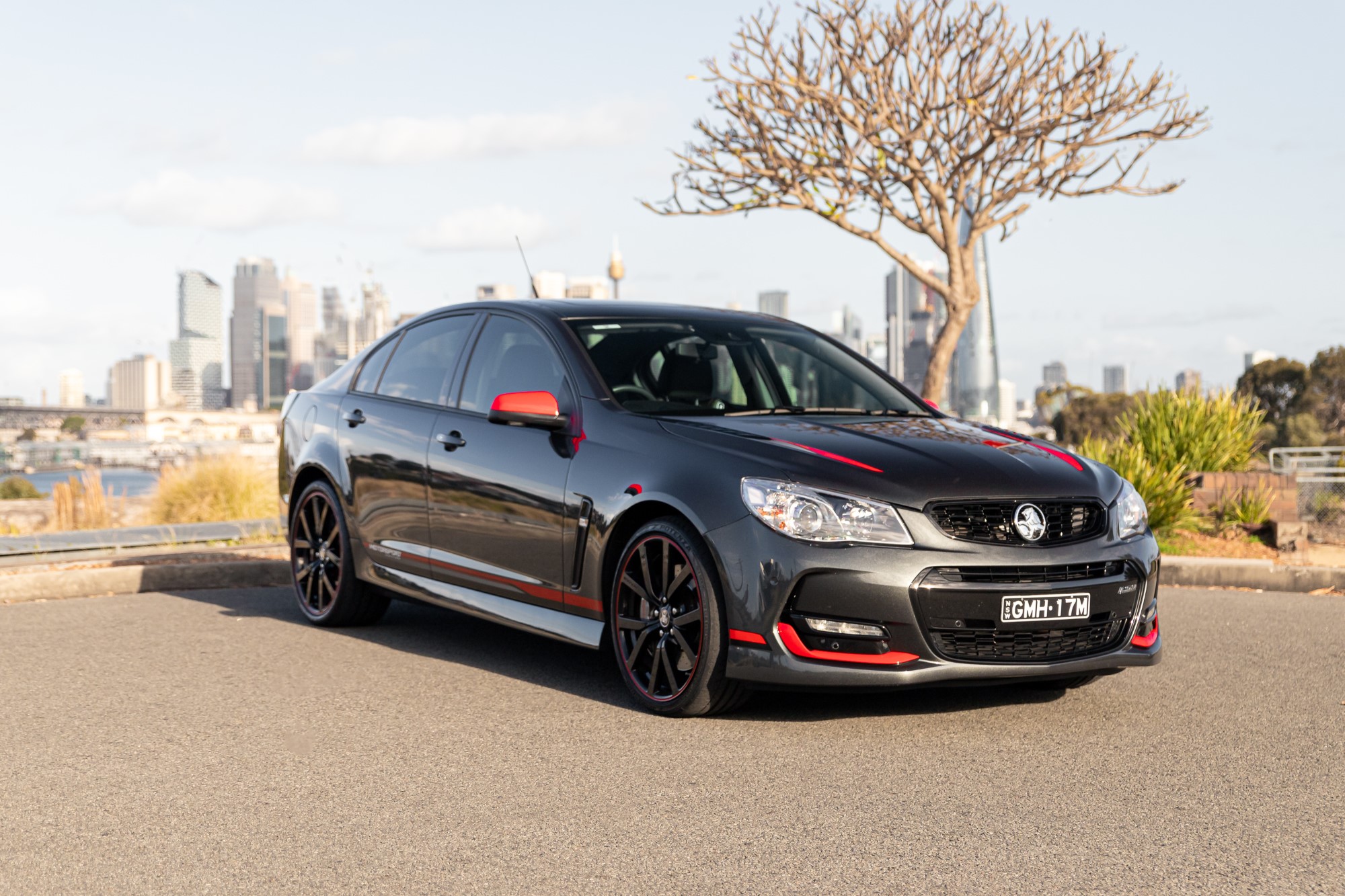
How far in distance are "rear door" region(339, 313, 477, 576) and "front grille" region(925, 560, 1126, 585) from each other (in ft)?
9.35

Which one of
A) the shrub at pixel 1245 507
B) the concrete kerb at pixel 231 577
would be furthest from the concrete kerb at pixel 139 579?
the shrub at pixel 1245 507

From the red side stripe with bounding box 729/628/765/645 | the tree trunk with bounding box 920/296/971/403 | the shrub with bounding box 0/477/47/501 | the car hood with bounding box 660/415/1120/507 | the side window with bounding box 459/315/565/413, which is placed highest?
the tree trunk with bounding box 920/296/971/403

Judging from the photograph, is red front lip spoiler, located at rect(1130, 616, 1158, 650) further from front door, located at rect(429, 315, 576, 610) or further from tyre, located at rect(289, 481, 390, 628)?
tyre, located at rect(289, 481, 390, 628)

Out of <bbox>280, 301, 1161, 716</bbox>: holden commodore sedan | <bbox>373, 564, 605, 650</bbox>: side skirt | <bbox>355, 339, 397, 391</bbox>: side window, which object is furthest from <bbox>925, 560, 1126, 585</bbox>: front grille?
<bbox>355, 339, 397, 391</bbox>: side window

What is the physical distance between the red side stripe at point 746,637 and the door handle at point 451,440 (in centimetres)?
201

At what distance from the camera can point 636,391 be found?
6277 mm

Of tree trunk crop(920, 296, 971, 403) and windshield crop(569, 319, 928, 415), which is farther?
tree trunk crop(920, 296, 971, 403)

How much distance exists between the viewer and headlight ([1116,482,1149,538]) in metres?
5.56

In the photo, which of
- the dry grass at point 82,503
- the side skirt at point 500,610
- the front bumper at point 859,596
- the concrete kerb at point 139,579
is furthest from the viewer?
the dry grass at point 82,503

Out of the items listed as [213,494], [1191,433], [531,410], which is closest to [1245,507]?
[1191,433]

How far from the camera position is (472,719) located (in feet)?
18.1

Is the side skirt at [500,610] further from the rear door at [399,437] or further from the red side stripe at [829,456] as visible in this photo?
the red side stripe at [829,456]

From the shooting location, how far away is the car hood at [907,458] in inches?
204

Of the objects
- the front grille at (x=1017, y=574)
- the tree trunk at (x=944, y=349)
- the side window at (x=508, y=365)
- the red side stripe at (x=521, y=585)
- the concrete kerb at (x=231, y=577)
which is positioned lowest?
the concrete kerb at (x=231, y=577)
